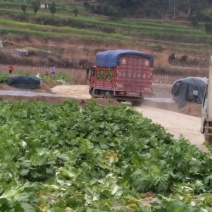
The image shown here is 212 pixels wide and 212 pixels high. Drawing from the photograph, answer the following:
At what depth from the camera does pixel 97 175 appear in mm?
11586

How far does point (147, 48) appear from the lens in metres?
76.4

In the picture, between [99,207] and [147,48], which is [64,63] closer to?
[147,48]

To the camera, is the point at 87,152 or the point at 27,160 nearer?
the point at 27,160

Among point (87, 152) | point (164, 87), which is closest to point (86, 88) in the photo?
point (164, 87)

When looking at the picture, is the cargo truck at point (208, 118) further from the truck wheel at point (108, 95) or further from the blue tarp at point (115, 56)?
the truck wheel at point (108, 95)

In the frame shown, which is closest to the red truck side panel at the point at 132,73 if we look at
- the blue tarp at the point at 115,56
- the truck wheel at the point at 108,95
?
the blue tarp at the point at 115,56

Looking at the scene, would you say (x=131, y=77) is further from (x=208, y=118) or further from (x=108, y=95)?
(x=208, y=118)

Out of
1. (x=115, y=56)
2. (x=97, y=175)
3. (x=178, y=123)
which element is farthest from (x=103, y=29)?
(x=97, y=175)

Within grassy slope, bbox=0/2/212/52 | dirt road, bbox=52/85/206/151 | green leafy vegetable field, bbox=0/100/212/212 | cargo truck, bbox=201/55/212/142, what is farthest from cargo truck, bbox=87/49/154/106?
grassy slope, bbox=0/2/212/52

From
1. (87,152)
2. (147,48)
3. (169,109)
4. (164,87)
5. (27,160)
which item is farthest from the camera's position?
(147,48)

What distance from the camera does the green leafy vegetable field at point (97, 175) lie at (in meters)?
8.71

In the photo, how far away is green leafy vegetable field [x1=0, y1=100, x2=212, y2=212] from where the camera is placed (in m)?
8.71

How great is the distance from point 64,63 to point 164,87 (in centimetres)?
2574

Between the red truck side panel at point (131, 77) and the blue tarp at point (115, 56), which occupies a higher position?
the blue tarp at point (115, 56)
